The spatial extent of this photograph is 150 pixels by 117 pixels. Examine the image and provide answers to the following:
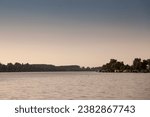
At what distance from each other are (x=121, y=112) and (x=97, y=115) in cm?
103

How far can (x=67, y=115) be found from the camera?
618 inches

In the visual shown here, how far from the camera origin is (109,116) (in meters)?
14.7

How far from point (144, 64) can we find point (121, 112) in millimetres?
141363

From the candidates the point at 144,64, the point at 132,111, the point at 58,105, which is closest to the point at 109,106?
the point at 132,111

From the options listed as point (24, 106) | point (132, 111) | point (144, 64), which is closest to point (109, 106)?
point (132, 111)

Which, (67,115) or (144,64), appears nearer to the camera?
(67,115)

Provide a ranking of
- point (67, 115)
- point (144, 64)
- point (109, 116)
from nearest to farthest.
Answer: point (109, 116)
point (67, 115)
point (144, 64)

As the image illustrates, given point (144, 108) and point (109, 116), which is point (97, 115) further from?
point (144, 108)

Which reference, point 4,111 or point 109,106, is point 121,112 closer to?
point 109,106

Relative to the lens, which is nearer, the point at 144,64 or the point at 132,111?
the point at 132,111

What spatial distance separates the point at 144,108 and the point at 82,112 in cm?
291

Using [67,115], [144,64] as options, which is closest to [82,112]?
[67,115]

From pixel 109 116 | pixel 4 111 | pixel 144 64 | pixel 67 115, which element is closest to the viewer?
pixel 109 116

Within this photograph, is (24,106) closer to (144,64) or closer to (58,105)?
(58,105)
